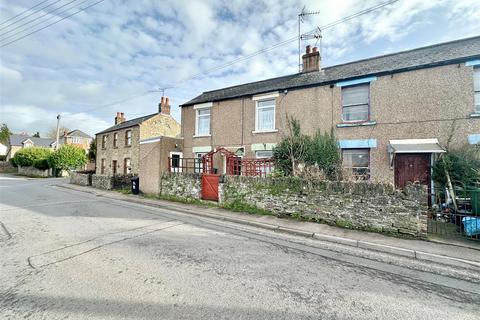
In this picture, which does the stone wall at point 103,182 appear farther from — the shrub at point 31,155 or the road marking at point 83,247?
the shrub at point 31,155

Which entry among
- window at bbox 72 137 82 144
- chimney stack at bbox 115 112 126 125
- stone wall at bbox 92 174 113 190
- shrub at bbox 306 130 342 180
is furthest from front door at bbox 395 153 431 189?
window at bbox 72 137 82 144

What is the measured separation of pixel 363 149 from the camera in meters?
10.5

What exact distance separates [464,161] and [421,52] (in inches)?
230

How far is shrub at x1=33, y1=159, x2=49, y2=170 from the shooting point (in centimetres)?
3417

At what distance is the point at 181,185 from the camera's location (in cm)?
1172

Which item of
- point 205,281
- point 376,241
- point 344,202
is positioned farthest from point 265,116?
point 205,281

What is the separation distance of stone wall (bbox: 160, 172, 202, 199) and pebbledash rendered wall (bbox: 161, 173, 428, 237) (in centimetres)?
164

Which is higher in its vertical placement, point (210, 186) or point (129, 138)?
point (129, 138)

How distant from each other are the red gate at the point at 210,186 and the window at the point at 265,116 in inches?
175

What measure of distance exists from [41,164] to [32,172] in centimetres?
332

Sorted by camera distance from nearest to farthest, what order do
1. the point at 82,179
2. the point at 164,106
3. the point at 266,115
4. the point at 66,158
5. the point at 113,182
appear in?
1. the point at 266,115
2. the point at 113,182
3. the point at 82,179
4. the point at 164,106
5. the point at 66,158

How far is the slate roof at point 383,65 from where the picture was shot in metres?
9.14

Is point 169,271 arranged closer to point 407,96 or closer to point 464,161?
point 464,161

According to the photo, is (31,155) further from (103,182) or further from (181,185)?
(181,185)
